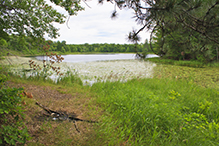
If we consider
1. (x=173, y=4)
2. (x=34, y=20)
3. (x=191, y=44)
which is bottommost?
(x=191, y=44)

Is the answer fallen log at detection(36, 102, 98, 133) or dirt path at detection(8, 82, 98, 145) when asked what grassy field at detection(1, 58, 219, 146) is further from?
fallen log at detection(36, 102, 98, 133)

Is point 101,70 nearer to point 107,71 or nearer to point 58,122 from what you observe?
point 107,71

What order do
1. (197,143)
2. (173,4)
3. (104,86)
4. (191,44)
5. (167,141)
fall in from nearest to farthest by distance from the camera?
(173,4)
(197,143)
(167,141)
(191,44)
(104,86)

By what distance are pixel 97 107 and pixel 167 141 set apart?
191 centimetres

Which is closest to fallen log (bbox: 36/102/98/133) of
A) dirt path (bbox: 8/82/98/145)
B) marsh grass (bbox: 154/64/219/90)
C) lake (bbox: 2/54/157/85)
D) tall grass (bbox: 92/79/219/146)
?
dirt path (bbox: 8/82/98/145)

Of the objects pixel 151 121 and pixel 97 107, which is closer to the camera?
pixel 151 121

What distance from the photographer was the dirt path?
2377mm

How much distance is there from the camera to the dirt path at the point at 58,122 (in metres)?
2.38

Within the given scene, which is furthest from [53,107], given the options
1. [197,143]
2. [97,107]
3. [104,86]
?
[197,143]

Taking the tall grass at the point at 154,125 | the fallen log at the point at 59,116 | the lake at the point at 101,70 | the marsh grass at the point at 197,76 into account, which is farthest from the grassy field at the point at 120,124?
the marsh grass at the point at 197,76

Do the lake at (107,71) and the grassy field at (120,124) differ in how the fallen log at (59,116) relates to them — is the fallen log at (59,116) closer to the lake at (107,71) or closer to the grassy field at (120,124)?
the grassy field at (120,124)

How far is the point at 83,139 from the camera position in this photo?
2438mm

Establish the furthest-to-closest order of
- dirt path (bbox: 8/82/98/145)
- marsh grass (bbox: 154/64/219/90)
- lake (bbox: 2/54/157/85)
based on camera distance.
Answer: lake (bbox: 2/54/157/85) → marsh grass (bbox: 154/64/219/90) → dirt path (bbox: 8/82/98/145)

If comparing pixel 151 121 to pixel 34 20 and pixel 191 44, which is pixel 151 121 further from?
pixel 34 20
